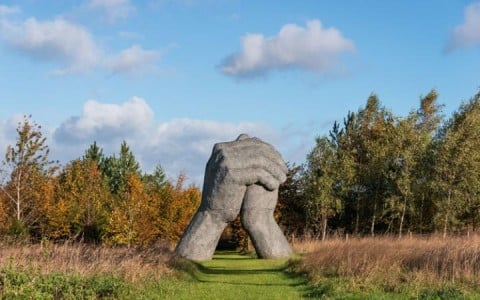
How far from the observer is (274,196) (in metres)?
24.0

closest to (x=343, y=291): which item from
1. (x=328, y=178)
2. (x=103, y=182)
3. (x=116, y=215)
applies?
(x=116, y=215)

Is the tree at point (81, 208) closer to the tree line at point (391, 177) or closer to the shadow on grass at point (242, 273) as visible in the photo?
the tree line at point (391, 177)

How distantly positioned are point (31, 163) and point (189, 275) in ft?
62.7

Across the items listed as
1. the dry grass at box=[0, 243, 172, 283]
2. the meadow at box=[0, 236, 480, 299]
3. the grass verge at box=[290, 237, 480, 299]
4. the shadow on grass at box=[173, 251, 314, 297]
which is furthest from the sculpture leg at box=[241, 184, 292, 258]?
the dry grass at box=[0, 243, 172, 283]

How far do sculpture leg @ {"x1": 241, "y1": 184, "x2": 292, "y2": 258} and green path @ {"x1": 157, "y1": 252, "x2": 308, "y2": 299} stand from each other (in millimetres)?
2428

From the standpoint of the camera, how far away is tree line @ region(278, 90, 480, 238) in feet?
101

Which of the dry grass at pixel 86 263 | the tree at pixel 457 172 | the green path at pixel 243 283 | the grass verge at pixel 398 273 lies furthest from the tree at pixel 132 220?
the tree at pixel 457 172

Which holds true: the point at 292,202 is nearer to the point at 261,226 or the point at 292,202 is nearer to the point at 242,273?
the point at 261,226

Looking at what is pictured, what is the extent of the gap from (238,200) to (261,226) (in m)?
1.37

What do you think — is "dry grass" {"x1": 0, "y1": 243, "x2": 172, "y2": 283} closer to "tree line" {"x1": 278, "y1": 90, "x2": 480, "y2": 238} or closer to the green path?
the green path

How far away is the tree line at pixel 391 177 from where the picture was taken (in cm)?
3072

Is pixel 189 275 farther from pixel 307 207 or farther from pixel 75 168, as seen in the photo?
pixel 75 168

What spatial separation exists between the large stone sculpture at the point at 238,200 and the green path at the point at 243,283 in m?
2.45

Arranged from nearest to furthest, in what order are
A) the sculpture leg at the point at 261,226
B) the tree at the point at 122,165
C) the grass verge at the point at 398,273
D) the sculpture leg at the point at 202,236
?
the grass verge at the point at 398,273
the sculpture leg at the point at 202,236
the sculpture leg at the point at 261,226
the tree at the point at 122,165
